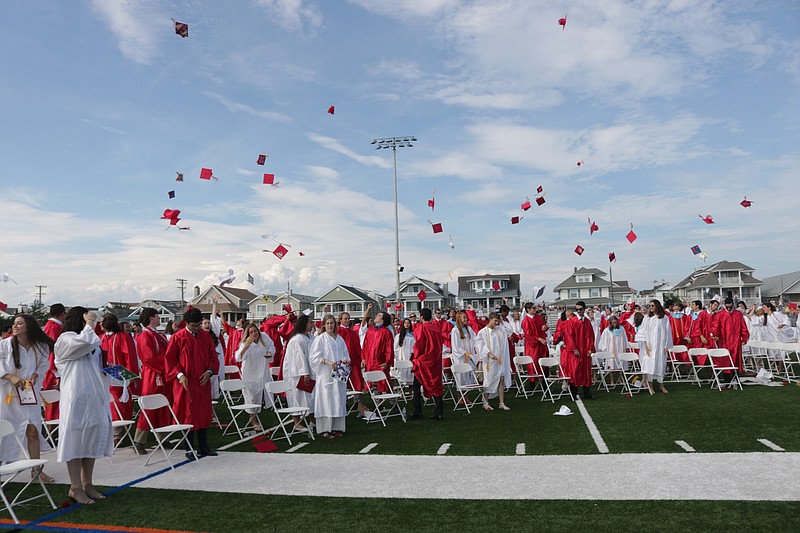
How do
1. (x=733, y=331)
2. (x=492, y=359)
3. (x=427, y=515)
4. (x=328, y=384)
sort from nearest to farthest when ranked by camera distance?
(x=427, y=515)
(x=328, y=384)
(x=492, y=359)
(x=733, y=331)

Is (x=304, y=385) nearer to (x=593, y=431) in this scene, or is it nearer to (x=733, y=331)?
(x=593, y=431)

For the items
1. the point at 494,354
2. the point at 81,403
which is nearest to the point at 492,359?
the point at 494,354

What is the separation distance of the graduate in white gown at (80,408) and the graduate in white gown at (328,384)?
11.6ft

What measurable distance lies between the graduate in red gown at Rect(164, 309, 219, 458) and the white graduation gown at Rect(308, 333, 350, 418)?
181cm

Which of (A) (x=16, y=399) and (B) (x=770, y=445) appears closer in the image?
(A) (x=16, y=399)

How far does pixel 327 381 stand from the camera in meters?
8.84

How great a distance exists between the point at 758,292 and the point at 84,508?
62.6 metres

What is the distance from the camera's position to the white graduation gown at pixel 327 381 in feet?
28.6

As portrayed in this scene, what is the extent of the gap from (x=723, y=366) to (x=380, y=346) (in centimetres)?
758

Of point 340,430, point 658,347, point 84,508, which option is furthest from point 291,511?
point 658,347

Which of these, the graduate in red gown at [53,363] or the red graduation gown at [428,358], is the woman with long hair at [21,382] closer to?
the graduate in red gown at [53,363]

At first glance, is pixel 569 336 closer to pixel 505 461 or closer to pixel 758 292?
pixel 505 461

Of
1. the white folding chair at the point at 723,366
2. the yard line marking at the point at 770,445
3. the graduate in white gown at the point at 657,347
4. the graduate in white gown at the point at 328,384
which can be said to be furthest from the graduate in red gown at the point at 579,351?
the graduate in white gown at the point at 328,384

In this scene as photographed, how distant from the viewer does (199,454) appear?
7.48m
